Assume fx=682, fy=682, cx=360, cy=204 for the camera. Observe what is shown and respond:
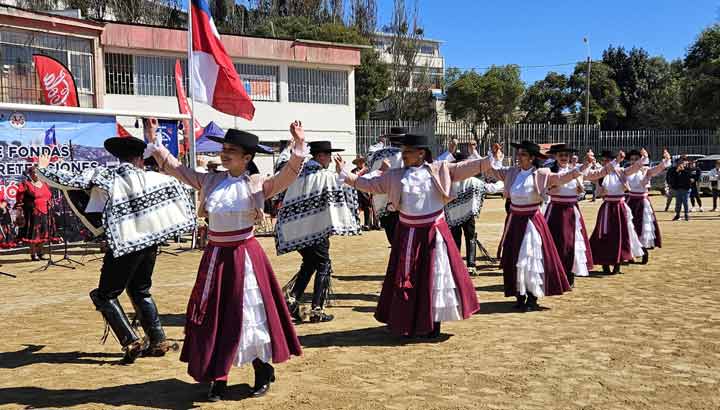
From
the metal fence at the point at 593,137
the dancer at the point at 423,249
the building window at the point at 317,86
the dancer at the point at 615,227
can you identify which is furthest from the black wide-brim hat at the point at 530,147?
the metal fence at the point at 593,137

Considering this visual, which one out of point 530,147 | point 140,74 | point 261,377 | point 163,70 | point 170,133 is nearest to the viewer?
point 261,377

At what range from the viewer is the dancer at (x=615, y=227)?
11.3 metres

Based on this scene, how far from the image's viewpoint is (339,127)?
32375 mm

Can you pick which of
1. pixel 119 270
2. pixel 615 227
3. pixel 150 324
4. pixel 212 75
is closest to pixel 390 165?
pixel 615 227

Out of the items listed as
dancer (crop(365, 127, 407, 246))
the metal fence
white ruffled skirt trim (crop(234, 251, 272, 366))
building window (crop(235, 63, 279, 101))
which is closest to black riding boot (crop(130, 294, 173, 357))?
white ruffled skirt trim (crop(234, 251, 272, 366))

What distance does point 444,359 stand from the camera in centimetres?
636

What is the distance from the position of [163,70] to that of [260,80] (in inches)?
167

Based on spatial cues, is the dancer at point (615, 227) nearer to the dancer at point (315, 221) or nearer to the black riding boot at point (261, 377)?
the dancer at point (315, 221)

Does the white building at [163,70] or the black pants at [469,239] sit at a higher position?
the white building at [163,70]

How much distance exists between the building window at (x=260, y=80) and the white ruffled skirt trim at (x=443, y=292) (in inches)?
944

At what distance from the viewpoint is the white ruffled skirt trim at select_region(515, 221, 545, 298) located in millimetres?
8367

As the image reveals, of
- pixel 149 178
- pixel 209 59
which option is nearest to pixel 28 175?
pixel 209 59

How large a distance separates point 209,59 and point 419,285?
8694 millimetres

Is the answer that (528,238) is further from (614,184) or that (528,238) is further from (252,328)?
(252,328)
